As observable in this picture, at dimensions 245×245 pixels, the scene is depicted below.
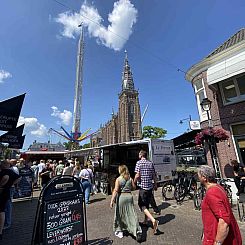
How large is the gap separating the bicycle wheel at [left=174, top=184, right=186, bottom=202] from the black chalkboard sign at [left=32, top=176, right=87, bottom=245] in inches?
195

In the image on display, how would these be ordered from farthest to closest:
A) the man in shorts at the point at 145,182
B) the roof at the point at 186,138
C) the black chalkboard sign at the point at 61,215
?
the roof at the point at 186,138
the man in shorts at the point at 145,182
the black chalkboard sign at the point at 61,215

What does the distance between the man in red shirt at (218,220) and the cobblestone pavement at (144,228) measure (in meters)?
2.41

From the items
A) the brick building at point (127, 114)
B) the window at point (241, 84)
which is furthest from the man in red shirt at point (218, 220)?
the brick building at point (127, 114)

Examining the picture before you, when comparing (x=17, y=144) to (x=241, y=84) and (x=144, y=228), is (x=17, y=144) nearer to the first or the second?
(x=144, y=228)

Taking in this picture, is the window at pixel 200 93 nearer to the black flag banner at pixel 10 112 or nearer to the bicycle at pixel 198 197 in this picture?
the bicycle at pixel 198 197

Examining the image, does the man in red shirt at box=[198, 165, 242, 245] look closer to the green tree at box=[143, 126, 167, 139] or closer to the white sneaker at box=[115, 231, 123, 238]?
the white sneaker at box=[115, 231, 123, 238]

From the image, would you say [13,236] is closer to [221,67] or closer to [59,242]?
[59,242]

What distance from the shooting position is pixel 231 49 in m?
8.18

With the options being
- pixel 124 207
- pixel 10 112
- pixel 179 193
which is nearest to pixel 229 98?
pixel 179 193

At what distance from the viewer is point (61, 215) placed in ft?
10.3

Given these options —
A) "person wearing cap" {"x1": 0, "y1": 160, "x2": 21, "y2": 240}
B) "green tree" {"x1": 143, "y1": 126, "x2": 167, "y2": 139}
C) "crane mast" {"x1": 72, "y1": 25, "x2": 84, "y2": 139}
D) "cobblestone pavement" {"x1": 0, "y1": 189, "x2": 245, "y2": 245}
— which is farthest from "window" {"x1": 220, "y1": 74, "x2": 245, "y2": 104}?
"crane mast" {"x1": 72, "y1": 25, "x2": 84, "y2": 139}

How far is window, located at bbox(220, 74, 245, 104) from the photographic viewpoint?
27.3 ft

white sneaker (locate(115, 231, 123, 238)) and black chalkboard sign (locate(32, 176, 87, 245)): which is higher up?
black chalkboard sign (locate(32, 176, 87, 245))

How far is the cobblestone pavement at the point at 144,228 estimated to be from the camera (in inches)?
155
